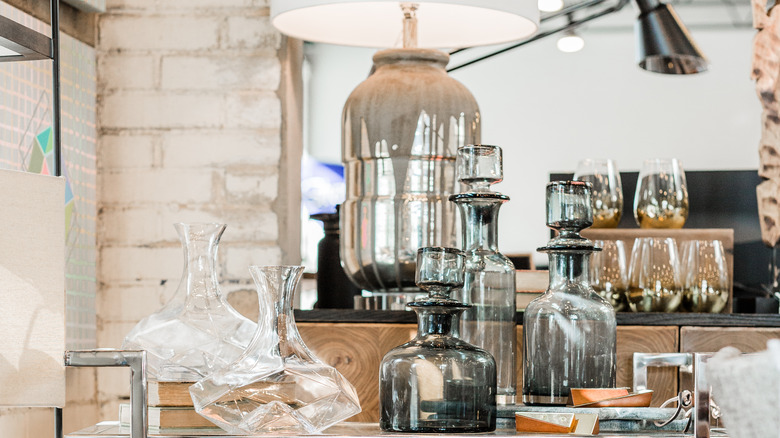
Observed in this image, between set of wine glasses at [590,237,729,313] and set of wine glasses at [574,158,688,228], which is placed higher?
set of wine glasses at [574,158,688,228]

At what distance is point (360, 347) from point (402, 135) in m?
0.35

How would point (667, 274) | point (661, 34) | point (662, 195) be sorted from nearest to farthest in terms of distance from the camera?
point (667, 274), point (662, 195), point (661, 34)

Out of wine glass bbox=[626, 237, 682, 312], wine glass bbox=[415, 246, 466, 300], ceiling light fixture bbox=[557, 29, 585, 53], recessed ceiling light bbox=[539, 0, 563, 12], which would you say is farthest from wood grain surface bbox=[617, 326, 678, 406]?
ceiling light fixture bbox=[557, 29, 585, 53]

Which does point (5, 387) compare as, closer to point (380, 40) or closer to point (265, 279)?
point (265, 279)

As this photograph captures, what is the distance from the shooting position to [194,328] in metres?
0.79

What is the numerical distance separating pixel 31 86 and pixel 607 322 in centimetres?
133

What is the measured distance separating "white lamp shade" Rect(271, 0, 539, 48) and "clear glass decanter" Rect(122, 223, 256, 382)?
0.73 meters

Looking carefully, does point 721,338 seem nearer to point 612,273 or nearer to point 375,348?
point 612,273

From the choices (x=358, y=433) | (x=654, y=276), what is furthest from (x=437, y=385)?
(x=654, y=276)

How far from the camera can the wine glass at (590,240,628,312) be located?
5.12 feet

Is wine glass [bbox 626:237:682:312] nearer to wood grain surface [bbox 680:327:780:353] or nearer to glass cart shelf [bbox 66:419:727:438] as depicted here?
wood grain surface [bbox 680:327:780:353]

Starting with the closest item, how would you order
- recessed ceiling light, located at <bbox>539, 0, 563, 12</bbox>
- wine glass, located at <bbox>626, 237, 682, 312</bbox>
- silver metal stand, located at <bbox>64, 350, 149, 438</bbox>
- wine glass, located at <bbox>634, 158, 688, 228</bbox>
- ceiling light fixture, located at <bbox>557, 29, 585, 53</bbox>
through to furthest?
1. silver metal stand, located at <bbox>64, 350, 149, 438</bbox>
2. wine glass, located at <bbox>626, 237, 682, 312</bbox>
3. wine glass, located at <bbox>634, 158, 688, 228</bbox>
4. recessed ceiling light, located at <bbox>539, 0, 563, 12</bbox>
5. ceiling light fixture, located at <bbox>557, 29, 585, 53</bbox>

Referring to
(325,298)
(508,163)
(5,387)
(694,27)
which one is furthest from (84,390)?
(694,27)

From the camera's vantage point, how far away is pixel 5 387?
2.25 feet
